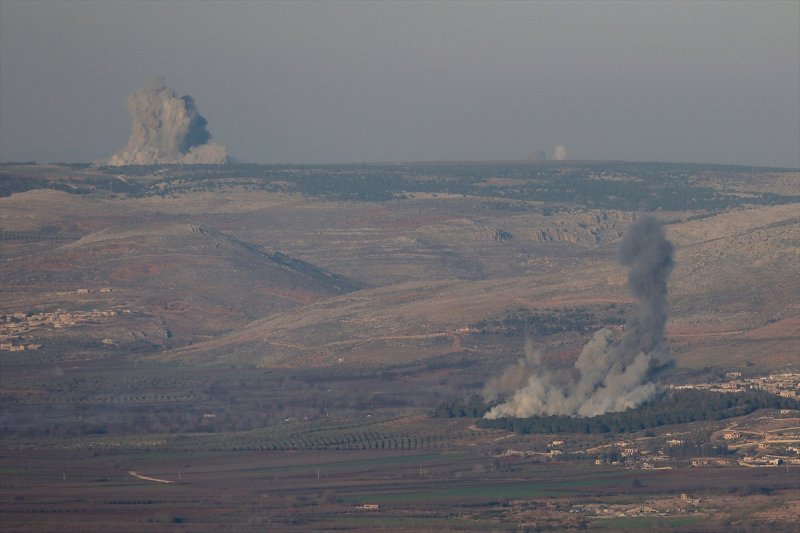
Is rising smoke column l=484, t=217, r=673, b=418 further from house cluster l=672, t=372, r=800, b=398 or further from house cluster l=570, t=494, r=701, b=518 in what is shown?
house cluster l=570, t=494, r=701, b=518

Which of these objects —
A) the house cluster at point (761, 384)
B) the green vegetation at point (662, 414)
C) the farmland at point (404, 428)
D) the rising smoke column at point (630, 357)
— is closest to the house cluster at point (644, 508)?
the farmland at point (404, 428)

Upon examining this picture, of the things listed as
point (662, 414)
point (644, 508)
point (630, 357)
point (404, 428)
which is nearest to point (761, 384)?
point (630, 357)

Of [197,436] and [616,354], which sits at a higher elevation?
[616,354]

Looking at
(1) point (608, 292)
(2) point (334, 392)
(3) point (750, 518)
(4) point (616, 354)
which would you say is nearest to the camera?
(3) point (750, 518)

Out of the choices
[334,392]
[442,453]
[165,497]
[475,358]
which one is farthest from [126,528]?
[475,358]

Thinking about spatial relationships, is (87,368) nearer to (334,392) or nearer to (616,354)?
(334,392)

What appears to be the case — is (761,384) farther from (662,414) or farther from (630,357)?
(662,414)

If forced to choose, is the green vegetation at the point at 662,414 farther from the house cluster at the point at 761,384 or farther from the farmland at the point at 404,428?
the house cluster at the point at 761,384
